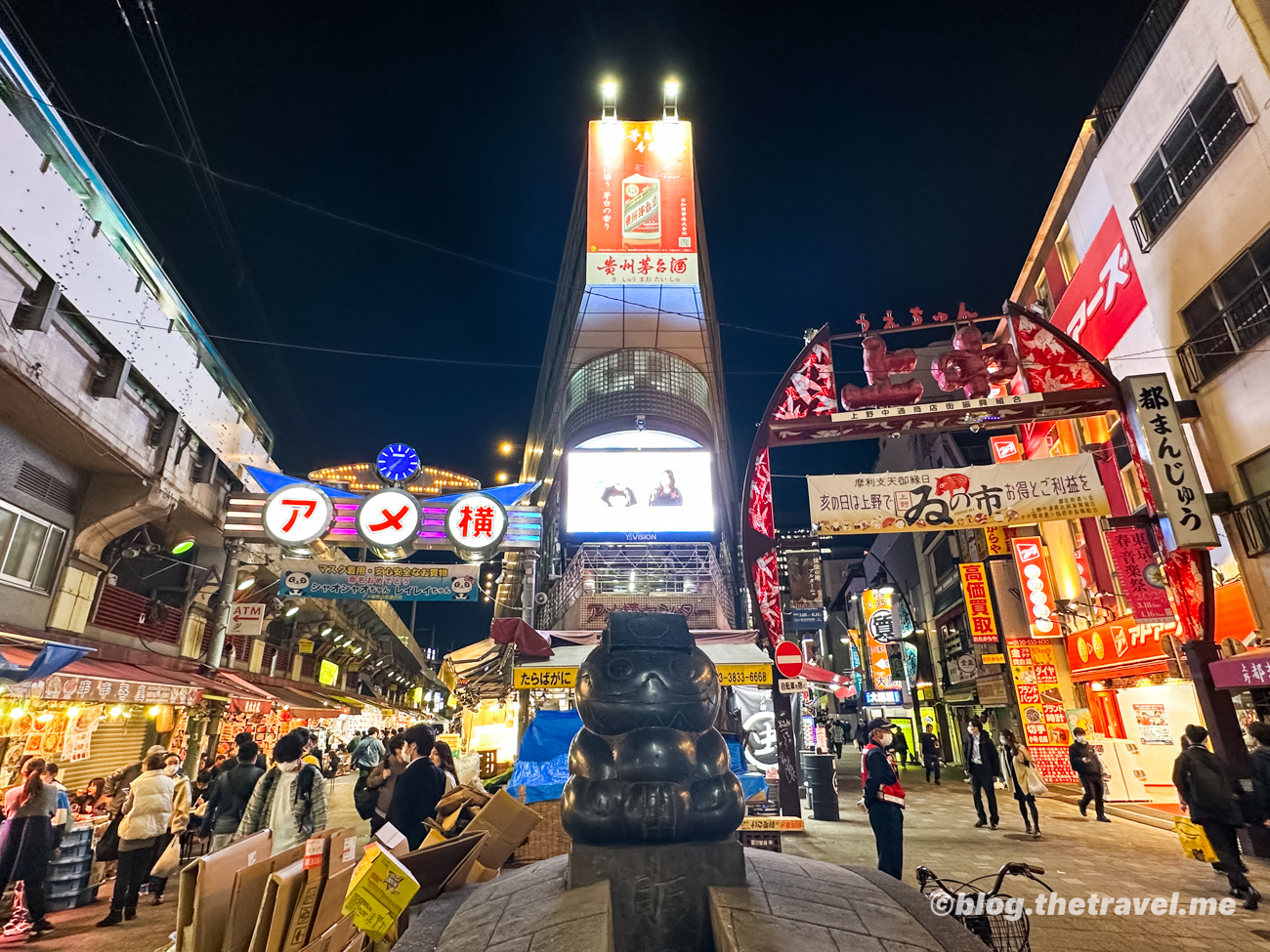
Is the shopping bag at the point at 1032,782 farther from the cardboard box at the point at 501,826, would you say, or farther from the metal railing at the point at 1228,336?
the cardboard box at the point at 501,826

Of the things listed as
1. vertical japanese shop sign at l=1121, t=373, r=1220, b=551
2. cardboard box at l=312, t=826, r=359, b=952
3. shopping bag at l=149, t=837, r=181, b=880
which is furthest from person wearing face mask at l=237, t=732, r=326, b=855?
vertical japanese shop sign at l=1121, t=373, r=1220, b=551

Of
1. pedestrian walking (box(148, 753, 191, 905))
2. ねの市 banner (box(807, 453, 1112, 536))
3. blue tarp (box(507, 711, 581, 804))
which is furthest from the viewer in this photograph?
ねの市 banner (box(807, 453, 1112, 536))

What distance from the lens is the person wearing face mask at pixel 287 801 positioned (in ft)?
20.1

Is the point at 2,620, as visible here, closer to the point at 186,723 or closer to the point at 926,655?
the point at 186,723

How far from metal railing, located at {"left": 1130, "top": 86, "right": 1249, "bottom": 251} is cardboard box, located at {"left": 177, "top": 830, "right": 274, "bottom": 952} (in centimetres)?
1552

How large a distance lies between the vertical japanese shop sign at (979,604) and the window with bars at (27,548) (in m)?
22.1

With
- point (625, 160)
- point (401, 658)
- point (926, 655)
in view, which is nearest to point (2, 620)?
point (625, 160)

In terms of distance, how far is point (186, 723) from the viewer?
1564 centimetres

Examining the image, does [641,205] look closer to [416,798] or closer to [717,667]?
[717,667]

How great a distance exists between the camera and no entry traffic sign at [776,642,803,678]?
9.60 metres

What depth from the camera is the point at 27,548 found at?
10219 mm

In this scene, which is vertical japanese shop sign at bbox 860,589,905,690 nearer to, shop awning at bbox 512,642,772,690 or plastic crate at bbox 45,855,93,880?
shop awning at bbox 512,642,772,690

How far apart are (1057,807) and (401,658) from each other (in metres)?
32.2

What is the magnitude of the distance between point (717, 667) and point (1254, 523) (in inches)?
345
